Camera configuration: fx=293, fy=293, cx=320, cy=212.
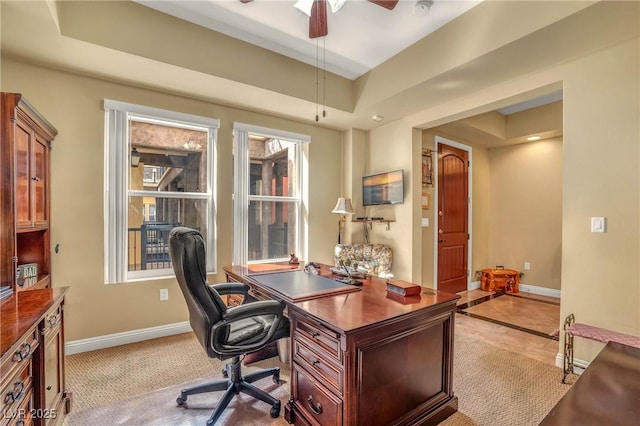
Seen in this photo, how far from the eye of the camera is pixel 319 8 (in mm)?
2039

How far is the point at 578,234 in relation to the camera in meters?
2.41

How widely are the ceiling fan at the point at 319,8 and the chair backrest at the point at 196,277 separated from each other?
164 centimetres

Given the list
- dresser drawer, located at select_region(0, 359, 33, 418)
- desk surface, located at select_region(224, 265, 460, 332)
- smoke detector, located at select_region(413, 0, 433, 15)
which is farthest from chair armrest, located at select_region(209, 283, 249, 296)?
smoke detector, located at select_region(413, 0, 433, 15)

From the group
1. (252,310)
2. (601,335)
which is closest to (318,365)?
(252,310)

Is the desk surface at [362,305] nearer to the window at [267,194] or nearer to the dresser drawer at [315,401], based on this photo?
the dresser drawer at [315,401]

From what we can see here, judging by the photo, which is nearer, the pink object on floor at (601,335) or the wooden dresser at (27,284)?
the wooden dresser at (27,284)

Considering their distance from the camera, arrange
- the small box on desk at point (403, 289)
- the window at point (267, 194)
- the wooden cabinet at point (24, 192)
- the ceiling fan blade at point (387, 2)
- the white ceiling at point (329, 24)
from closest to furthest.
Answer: the wooden cabinet at point (24, 192)
the small box on desk at point (403, 289)
the ceiling fan blade at point (387, 2)
the white ceiling at point (329, 24)
the window at point (267, 194)

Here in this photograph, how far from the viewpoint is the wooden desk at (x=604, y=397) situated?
0.96 metres

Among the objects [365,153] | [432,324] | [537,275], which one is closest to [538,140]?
[537,275]

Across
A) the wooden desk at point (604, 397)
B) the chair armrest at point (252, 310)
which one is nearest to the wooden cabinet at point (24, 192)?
the chair armrest at point (252, 310)

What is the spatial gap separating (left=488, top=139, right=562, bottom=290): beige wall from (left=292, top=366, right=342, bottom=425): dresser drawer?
4.63 meters

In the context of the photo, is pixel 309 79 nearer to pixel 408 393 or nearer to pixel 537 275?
pixel 408 393

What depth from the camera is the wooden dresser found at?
1169 millimetres

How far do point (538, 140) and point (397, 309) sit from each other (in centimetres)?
476
